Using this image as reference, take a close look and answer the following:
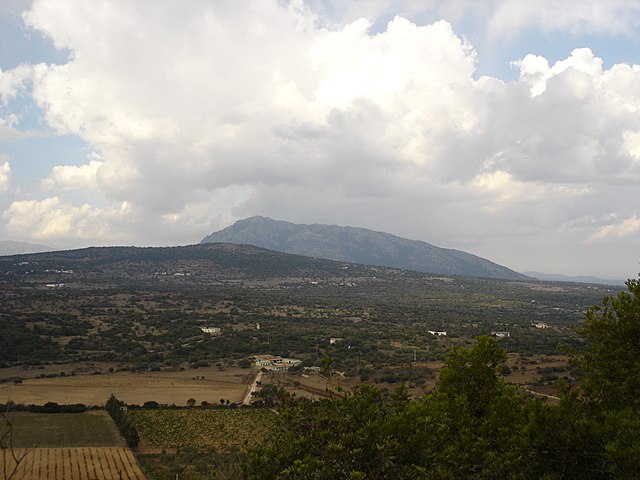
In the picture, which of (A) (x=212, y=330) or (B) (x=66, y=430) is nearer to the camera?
(B) (x=66, y=430)

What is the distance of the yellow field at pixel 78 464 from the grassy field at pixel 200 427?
10.6ft

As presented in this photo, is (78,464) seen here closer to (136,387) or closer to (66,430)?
(66,430)

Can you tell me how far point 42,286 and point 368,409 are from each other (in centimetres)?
17559

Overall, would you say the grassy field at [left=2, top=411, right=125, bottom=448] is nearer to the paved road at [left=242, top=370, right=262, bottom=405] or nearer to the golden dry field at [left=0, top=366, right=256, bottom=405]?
the golden dry field at [left=0, top=366, right=256, bottom=405]

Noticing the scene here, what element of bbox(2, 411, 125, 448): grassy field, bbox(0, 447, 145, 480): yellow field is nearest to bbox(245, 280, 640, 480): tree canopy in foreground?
bbox(0, 447, 145, 480): yellow field

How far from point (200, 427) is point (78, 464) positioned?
1305cm

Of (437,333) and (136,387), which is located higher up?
(437,333)

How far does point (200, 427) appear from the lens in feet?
152

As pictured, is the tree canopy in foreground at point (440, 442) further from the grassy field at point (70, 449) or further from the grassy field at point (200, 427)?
the grassy field at point (200, 427)

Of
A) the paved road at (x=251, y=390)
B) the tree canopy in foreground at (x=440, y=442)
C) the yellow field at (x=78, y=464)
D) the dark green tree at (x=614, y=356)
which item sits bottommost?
the paved road at (x=251, y=390)

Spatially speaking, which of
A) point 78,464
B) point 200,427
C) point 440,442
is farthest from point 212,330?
point 440,442

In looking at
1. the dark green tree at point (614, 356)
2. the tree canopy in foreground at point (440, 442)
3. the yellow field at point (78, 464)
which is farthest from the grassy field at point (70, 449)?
the dark green tree at point (614, 356)

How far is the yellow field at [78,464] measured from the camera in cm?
3192

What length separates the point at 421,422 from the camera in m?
11.9
